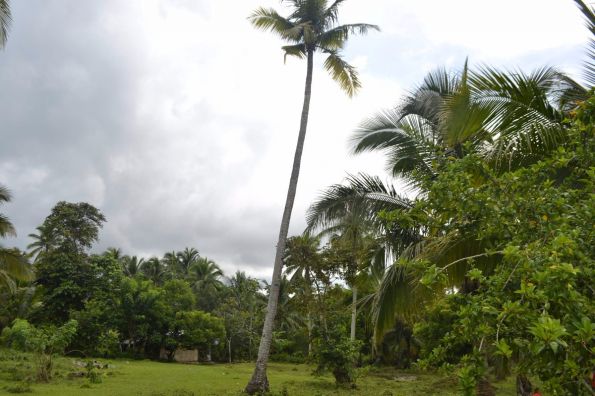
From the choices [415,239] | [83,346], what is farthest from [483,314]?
[83,346]

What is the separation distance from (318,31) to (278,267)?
20.9 ft

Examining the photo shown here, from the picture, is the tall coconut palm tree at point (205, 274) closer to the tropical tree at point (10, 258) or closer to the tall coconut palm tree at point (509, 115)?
the tropical tree at point (10, 258)

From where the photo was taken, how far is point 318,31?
1285 cm

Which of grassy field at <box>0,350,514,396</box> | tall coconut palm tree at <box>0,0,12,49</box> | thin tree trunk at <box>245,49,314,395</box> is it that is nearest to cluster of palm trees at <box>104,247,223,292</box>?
grassy field at <box>0,350,514,396</box>

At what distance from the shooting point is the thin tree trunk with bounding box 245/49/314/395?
11227mm

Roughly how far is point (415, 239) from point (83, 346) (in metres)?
22.1

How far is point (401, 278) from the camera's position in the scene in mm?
8148

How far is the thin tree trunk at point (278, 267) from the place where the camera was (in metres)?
11.2

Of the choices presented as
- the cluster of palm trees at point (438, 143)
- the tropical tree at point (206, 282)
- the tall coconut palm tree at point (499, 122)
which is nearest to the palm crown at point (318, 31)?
the cluster of palm trees at point (438, 143)

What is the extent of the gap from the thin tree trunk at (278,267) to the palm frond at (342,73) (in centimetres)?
51

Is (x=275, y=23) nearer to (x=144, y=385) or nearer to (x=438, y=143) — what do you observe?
(x=438, y=143)

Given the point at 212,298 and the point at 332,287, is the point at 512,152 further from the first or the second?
the point at 212,298

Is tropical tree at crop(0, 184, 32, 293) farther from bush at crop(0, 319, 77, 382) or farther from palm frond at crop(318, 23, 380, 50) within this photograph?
palm frond at crop(318, 23, 380, 50)

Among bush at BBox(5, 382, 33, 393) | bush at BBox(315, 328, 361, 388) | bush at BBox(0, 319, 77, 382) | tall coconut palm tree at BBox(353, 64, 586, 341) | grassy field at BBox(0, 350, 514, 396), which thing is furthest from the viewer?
bush at BBox(315, 328, 361, 388)
